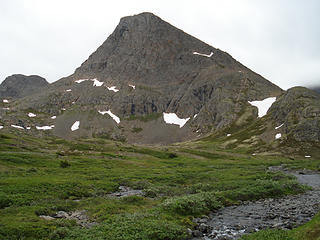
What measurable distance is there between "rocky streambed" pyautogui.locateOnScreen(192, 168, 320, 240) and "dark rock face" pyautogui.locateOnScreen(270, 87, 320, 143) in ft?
429

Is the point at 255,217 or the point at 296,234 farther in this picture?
the point at 255,217

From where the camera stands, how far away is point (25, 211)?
24.5m

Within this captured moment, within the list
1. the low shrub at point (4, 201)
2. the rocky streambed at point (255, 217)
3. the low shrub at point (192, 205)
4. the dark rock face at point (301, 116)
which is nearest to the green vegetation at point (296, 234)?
the rocky streambed at point (255, 217)

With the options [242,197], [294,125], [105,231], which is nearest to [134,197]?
[105,231]

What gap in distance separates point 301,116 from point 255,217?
537 ft

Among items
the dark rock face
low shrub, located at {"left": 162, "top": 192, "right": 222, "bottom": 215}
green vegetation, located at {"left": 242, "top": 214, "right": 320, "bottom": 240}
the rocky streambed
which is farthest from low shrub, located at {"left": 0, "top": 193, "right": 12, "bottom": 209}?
the dark rock face

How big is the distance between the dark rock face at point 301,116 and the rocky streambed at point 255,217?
5146 inches

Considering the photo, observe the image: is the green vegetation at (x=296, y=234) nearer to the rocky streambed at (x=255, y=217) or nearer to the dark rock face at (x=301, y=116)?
the rocky streambed at (x=255, y=217)

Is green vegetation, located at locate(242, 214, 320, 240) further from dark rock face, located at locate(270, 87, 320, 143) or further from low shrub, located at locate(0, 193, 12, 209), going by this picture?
dark rock face, located at locate(270, 87, 320, 143)

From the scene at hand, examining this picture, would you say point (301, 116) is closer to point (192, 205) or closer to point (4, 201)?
point (192, 205)

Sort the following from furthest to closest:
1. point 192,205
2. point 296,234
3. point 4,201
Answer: point 192,205 → point 4,201 → point 296,234

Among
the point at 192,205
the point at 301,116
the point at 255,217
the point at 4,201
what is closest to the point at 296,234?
the point at 255,217

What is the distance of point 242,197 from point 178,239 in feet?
61.5

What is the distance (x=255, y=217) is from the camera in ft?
87.1
